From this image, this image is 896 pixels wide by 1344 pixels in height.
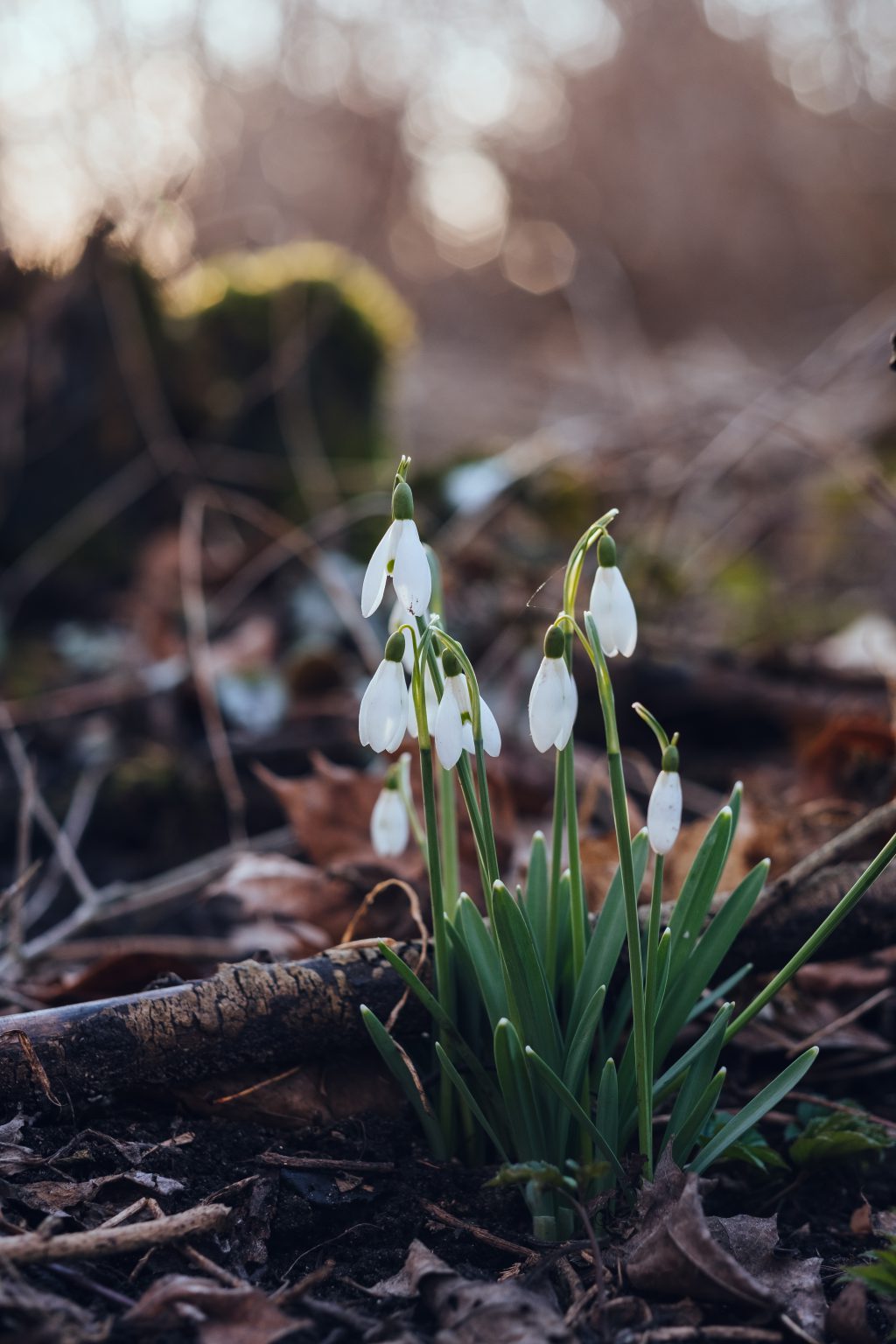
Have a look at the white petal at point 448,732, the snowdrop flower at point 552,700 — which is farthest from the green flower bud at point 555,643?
the white petal at point 448,732

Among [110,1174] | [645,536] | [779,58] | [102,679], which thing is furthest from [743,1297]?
[779,58]

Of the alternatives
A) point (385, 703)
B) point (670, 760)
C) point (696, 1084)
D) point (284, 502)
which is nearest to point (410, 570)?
point (385, 703)

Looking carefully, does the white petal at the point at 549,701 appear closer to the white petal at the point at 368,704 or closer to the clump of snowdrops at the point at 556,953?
the clump of snowdrops at the point at 556,953

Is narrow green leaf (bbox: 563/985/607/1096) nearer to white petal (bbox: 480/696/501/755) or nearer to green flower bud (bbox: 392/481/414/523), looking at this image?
white petal (bbox: 480/696/501/755)

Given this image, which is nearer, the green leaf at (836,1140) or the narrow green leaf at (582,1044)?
the narrow green leaf at (582,1044)

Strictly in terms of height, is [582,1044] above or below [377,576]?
below

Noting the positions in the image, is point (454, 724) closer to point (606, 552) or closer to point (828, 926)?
point (606, 552)
